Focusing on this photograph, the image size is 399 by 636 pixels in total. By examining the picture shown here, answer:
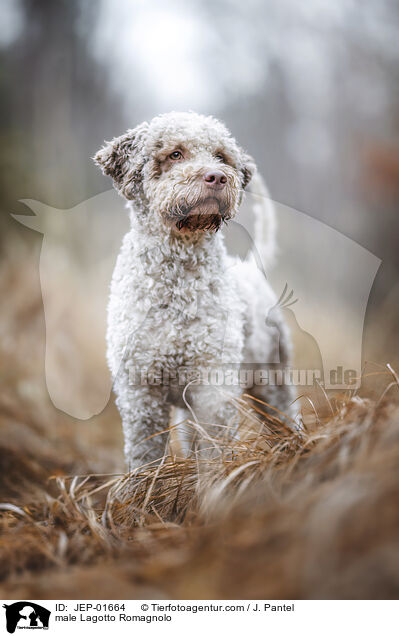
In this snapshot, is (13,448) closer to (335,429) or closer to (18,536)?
(18,536)

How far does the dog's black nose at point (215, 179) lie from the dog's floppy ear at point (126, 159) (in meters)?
0.21

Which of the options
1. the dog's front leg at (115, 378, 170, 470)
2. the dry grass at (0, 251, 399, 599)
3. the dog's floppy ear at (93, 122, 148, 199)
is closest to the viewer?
the dry grass at (0, 251, 399, 599)

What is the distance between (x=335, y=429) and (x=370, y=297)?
2.37 ft

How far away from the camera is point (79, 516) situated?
3.23 ft

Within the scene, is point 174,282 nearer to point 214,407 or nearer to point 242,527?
point 214,407

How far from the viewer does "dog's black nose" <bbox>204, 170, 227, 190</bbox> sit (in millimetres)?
1132

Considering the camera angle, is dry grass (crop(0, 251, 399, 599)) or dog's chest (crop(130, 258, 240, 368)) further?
dog's chest (crop(130, 258, 240, 368))

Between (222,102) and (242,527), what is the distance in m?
1.25

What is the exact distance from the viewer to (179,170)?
1183 mm
